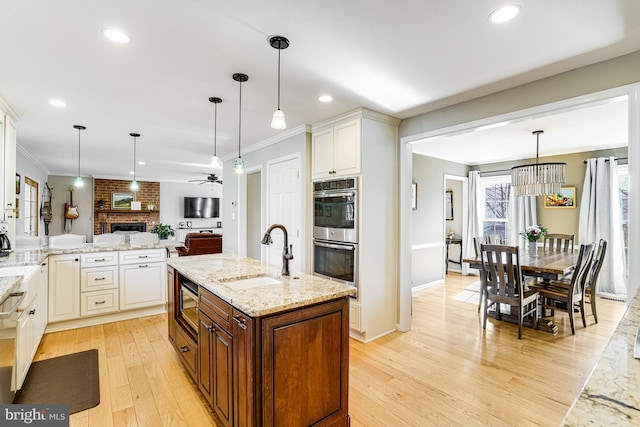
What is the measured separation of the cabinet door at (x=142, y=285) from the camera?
12.6 ft

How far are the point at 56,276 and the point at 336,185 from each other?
11.0ft

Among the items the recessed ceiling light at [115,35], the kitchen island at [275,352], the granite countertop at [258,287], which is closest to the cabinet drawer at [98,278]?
the granite countertop at [258,287]

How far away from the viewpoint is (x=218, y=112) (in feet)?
11.3

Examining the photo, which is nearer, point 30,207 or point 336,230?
point 336,230

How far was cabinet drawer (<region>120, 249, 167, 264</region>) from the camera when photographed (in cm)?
383

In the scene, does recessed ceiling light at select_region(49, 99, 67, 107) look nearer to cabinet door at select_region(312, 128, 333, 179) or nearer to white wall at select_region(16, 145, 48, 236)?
cabinet door at select_region(312, 128, 333, 179)

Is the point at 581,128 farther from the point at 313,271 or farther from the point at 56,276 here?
the point at 56,276

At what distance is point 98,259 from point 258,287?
287 cm

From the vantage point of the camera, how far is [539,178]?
13.2ft

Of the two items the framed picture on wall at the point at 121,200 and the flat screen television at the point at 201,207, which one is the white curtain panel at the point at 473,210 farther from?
the framed picture on wall at the point at 121,200

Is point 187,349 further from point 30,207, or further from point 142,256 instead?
point 30,207

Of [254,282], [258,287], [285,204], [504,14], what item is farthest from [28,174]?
[504,14]

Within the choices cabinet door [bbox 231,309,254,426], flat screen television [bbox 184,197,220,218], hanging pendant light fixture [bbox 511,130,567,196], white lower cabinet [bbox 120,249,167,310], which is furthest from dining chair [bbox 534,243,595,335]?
flat screen television [bbox 184,197,220,218]

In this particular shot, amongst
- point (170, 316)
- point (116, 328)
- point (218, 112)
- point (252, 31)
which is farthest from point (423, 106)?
point (116, 328)
